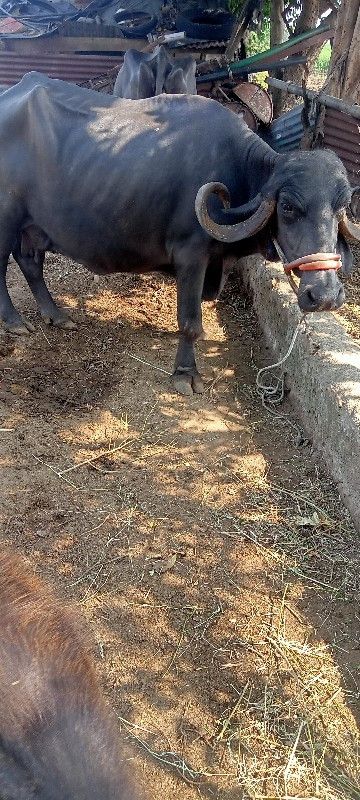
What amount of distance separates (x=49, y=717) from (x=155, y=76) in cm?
699

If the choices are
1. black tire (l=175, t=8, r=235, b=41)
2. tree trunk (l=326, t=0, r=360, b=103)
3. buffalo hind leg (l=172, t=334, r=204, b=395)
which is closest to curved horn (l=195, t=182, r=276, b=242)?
buffalo hind leg (l=172, t=334, r=204, b=395)

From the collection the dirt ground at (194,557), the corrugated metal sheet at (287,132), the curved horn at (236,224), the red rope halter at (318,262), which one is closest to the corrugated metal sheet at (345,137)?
the corrugated metal sheet at (287,132)

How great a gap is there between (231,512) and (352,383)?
94 centimetres

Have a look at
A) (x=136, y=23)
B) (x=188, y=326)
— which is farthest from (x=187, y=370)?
(x=136, y=23)

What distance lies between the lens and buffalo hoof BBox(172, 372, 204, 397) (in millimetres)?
4531

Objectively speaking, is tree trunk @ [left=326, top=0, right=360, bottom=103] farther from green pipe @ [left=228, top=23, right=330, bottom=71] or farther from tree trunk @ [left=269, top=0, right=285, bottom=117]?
tree trunk @ [left=269, top=0, right=285, bottom=117]

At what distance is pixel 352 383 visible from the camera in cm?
355

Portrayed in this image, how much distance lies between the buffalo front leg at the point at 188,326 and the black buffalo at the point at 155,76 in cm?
317

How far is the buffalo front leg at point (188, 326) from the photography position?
14.4 feet

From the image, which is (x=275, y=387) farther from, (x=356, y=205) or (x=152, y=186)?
(x=356, y=205)

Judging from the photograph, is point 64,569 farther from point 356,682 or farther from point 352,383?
point 352,383

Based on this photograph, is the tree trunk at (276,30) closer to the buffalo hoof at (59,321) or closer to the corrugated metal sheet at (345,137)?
the corrugated metal sheet at (345,137)

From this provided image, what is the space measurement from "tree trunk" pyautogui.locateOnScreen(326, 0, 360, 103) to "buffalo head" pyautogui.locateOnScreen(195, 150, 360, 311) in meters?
3.23

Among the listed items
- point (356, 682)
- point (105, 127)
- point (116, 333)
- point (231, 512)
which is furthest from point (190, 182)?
point (356, 682)
